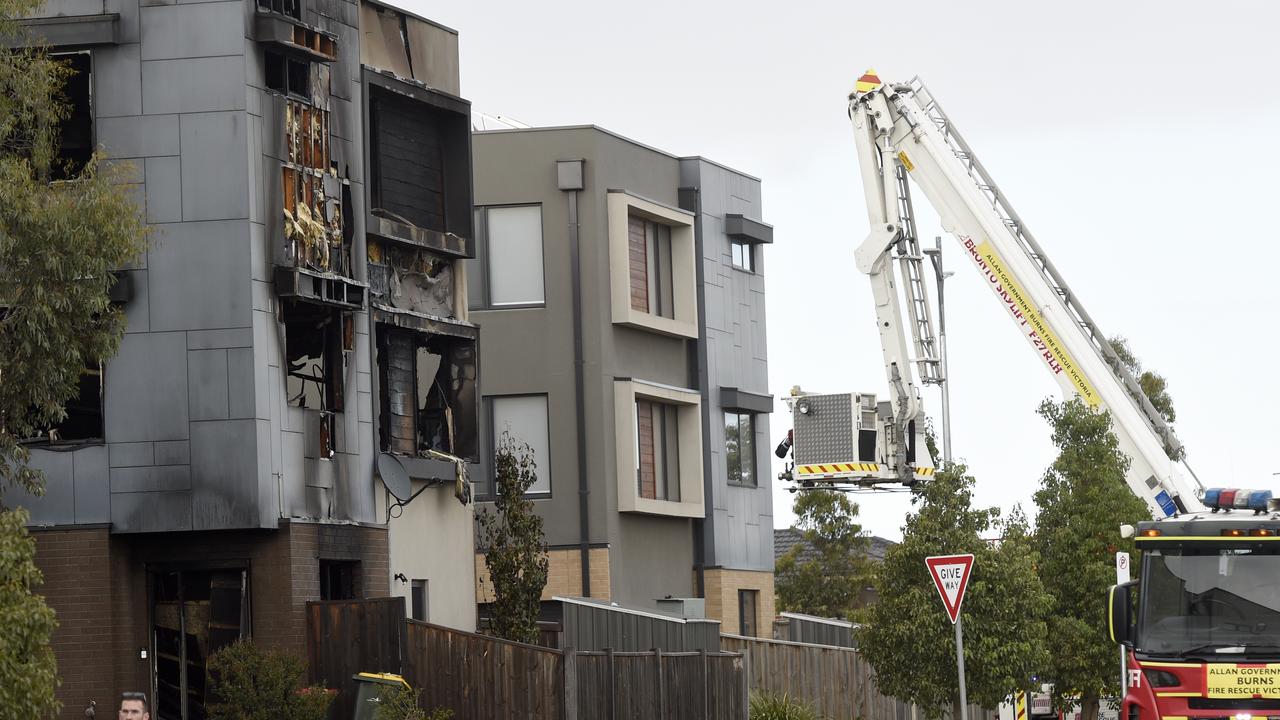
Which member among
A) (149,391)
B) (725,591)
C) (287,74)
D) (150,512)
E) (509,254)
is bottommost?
(725,591)

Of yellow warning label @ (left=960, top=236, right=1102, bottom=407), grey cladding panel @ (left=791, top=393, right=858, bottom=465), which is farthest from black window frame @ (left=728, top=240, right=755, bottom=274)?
yellow warning label @ (left=960, top=236, right=1102, bottom=407)

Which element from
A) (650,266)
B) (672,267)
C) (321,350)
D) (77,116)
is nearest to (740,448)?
(672,267)

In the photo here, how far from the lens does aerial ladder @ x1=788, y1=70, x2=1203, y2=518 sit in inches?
1200

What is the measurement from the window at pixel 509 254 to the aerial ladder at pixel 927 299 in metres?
5.11

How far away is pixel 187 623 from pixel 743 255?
19.0 m

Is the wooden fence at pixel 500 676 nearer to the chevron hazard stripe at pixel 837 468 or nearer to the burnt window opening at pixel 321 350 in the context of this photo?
the burnt window opening at pixel 321 350

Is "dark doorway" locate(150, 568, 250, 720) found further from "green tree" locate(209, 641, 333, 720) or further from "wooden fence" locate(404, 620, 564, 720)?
"wooden fence" locate(404, 620, 564, 720)

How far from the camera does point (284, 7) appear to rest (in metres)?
24.5

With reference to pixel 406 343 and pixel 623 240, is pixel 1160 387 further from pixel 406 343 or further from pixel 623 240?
pixel 406 343

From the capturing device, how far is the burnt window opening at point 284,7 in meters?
24.0

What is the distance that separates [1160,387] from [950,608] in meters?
28.0

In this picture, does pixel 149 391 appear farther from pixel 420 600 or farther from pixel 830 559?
pixel 830 559

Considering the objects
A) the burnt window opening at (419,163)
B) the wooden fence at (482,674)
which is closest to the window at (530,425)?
the burnt window opening at (419,163)

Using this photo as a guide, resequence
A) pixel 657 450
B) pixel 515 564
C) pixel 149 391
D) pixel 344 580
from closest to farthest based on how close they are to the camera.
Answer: pixel 149 391 → pixel 344 580 → pixel 515 564 → pixel 657 450
